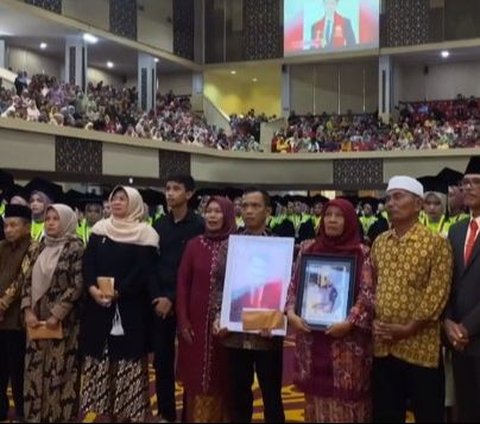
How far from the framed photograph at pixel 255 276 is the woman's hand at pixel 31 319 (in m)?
1.08

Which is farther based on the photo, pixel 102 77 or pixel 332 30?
pixel 102 77

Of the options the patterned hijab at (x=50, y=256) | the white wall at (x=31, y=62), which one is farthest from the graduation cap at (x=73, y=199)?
the white wall at (x=31, y=62)

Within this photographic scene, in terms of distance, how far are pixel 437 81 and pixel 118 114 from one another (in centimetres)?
997

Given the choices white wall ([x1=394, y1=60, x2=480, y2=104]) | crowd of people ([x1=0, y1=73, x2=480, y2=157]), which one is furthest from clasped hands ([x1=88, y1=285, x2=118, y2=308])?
white wall ([x1=394, y1=60, x2=480, y2=104])

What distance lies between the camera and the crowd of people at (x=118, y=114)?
522 inches

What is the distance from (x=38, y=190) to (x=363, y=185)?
12.9 meters

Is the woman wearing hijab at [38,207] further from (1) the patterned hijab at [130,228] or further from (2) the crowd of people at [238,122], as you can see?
(2) the crowd of people at [238,122]

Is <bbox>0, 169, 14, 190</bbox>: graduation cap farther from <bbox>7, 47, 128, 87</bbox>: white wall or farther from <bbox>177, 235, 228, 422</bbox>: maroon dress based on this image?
<bbox>7, 47, 128, 87</bbox>: white wall

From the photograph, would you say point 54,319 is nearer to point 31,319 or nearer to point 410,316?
point 31,319

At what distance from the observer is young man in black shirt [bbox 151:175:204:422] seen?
4.23 meters

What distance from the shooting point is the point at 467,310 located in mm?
3443

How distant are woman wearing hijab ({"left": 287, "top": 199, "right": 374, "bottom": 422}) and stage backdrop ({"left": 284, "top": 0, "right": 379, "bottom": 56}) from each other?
17242 mm

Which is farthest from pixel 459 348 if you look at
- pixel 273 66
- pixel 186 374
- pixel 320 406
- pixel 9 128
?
pixel 273 66

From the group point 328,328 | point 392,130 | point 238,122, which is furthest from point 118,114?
point 328,328
